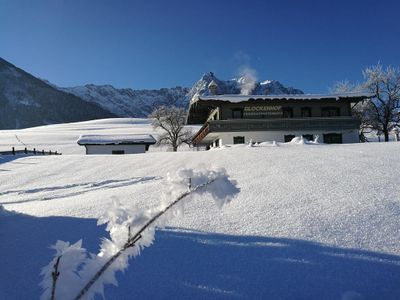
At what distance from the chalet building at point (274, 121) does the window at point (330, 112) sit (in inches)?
14.0

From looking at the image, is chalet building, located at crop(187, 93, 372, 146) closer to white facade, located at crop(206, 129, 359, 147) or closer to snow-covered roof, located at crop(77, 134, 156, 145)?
white facade, located at crop(206, 129, 359, 147)

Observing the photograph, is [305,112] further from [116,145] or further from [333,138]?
[116,145]

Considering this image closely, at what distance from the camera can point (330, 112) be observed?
3369cm

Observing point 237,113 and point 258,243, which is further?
point 237,113

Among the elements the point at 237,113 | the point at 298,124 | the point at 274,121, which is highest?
the point at 237,113

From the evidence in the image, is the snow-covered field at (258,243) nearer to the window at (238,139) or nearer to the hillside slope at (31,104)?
the window at (238,139)

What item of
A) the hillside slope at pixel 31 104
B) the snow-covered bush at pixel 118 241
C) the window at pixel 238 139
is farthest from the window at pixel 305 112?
the hillside slope at pixel 31 104

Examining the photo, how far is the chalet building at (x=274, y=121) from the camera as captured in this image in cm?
3193

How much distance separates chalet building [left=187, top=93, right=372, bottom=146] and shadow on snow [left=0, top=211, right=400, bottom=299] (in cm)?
2741

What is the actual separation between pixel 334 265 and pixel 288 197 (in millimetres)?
2385

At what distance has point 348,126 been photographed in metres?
32.2

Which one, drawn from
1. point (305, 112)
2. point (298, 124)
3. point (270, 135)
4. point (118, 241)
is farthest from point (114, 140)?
point (118, 241)

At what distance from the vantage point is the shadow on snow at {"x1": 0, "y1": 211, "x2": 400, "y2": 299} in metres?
3.29

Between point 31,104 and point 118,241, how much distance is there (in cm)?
18663
